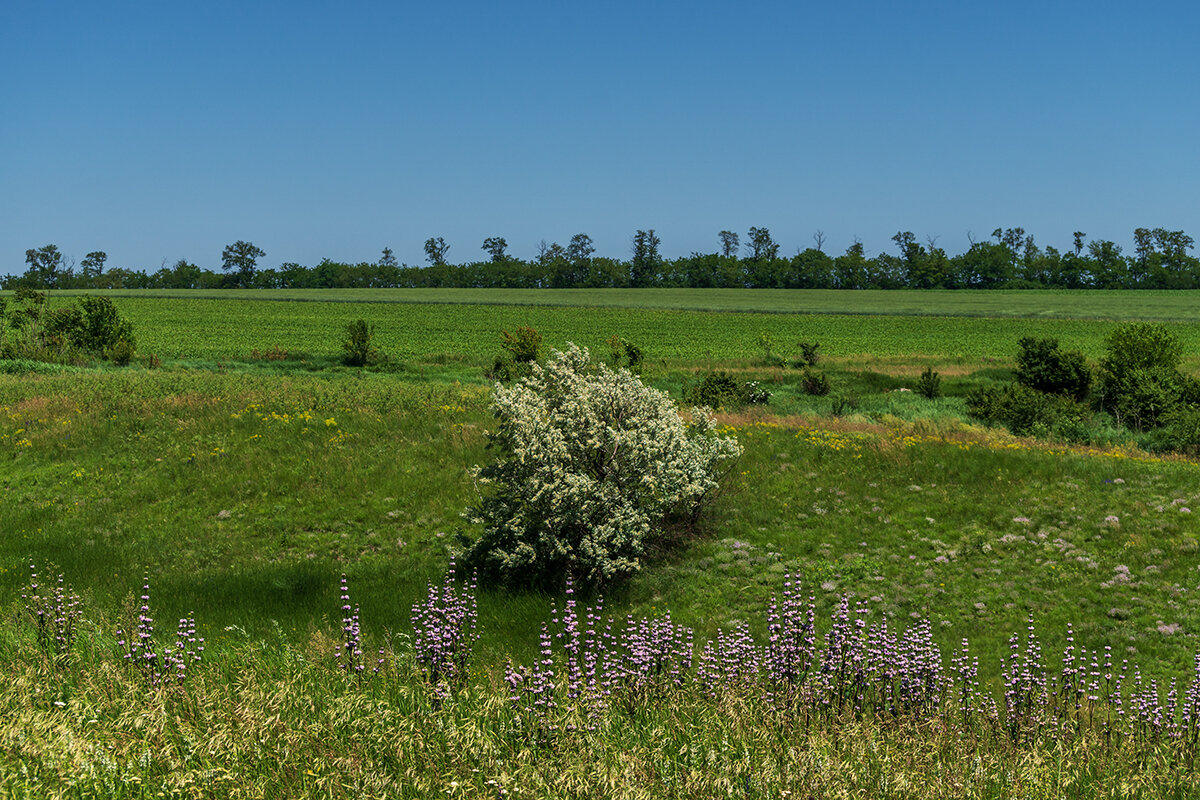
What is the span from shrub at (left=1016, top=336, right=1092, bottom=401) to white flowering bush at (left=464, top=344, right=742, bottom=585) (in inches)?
1292

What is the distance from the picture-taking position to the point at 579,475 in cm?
1522

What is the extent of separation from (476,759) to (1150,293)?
15774cm

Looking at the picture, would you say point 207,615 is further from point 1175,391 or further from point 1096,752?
point 1175,391

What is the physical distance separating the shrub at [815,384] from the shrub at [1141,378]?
12.5 m

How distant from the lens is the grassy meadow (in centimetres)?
517

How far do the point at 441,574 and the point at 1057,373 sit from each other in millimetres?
36756

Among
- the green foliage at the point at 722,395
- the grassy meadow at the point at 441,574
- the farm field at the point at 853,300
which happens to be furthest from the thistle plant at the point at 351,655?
the farm field at the point at 853,300

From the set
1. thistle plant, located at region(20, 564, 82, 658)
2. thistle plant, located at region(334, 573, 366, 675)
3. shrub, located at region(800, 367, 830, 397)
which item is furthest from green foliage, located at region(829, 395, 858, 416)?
thistle plant, located at region(20, 564, 82, 658)

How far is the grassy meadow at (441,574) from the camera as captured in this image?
517 cm

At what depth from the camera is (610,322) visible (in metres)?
97.8

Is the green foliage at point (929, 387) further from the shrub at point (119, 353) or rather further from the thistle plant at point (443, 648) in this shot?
the shrub at point (119, 353)

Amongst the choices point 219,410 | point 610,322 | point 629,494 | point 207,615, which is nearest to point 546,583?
point 629,494

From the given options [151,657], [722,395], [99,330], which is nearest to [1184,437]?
[722,395]

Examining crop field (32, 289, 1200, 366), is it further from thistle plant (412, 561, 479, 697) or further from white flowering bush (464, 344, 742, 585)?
thistle plant (412, 561, 479, 697)
